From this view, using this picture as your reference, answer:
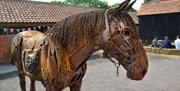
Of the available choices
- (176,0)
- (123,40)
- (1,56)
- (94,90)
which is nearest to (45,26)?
(1,56)

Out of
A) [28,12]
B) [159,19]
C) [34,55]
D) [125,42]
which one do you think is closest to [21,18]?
[28,12]

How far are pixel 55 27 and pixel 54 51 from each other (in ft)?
0.96

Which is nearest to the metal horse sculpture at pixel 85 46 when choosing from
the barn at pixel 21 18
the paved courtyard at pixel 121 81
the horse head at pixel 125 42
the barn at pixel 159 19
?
the horse head at pixel 125 42

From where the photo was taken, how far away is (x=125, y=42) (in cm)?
217

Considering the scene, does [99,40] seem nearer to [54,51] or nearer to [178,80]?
[54,51]

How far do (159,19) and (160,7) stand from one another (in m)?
0.96

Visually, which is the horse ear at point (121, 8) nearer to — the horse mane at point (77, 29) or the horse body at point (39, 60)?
the horse mane at point (77, 29)

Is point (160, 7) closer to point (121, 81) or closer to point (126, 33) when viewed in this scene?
point (121, 81)

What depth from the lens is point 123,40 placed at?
2180 millimetres

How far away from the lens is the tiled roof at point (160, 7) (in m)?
17.9

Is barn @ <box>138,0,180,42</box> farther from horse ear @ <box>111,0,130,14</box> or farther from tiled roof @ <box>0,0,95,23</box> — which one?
horse ear @ <box>111,0,130,14</box>

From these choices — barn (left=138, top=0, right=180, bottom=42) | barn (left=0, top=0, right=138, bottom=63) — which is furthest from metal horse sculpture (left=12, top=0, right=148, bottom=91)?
barn (left=138, top=0, right=180, bottom=42)

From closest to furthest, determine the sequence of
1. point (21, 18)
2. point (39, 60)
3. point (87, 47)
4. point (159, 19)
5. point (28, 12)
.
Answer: point (87, 47) → point (39, 60) → point (21, 18) → point (28, 12) → point (159, 19)

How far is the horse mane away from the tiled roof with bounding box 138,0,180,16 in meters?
16.3
